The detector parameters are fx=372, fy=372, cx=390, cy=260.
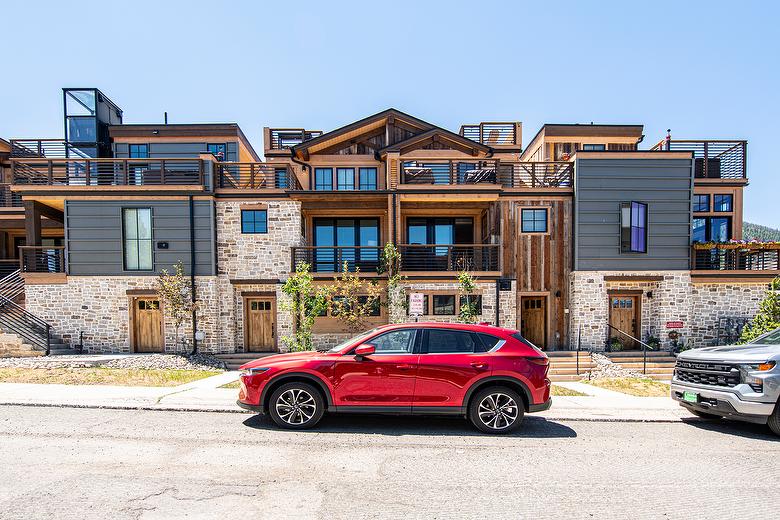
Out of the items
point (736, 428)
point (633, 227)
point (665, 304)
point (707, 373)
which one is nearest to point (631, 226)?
point (633, 227)

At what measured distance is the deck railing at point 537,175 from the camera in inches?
626

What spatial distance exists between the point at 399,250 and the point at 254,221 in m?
6.16

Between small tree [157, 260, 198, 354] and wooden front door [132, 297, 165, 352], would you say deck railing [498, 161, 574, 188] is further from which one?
wooden front door [132, 297, 165, 352]

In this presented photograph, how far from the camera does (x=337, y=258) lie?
16.2 m

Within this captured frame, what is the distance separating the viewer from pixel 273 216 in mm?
15469

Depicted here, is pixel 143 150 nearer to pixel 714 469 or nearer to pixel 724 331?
pixel 714 469

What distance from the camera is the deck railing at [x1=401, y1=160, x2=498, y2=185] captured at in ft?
51.2

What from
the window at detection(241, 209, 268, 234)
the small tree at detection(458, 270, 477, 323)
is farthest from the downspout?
the small tree at detection(458, 270, 477, 323)

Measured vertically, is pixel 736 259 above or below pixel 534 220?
below

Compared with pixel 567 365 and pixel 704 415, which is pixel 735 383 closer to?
pixel 704 415

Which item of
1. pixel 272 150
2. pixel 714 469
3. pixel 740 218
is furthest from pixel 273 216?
pixel 740 218

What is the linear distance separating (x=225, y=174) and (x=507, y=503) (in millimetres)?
15826

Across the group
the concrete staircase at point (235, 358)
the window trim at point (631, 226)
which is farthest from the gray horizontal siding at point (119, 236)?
the window trim at point (631, 226)

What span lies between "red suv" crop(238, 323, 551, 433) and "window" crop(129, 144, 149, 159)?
17646 mm
